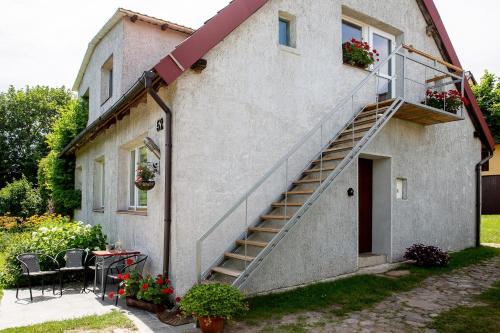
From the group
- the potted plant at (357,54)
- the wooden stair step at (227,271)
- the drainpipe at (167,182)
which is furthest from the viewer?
the potted plant at (357,54)

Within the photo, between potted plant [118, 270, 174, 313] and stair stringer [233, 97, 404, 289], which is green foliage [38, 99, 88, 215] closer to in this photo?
potted plant [118, 270, 174, 313]

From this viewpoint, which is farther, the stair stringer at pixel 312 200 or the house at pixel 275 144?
the house at pixel 275 144

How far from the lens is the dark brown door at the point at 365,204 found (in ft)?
30.4

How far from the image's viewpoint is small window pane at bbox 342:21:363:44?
29.9 ft

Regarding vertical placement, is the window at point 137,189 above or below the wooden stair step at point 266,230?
above

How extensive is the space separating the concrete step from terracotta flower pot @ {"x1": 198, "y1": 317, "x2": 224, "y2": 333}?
4430 millimetres

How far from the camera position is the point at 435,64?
35.7 feet

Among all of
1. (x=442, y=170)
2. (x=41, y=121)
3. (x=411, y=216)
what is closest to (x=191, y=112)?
(x=411, y=216)

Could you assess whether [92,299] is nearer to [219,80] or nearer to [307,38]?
[219,80]

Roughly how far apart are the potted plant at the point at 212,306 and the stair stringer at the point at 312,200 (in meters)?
0.57

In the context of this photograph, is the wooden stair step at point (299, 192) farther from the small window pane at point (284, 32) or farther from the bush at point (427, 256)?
the bush at point (427, 256)

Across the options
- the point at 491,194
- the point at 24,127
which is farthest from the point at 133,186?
the point at 24,127

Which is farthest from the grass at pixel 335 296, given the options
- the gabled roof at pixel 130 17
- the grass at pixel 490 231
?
the gabled roof at pixel 130 17

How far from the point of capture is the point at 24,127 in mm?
34094
